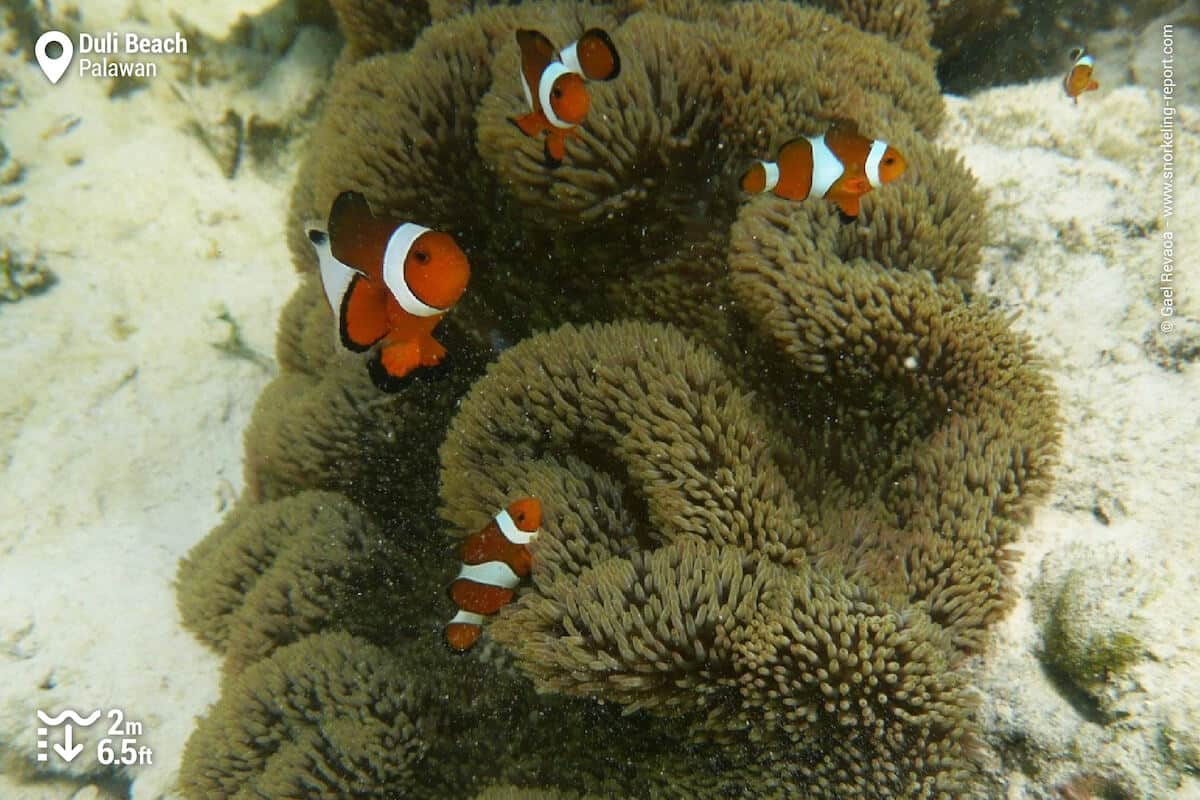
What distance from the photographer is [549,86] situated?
6.46 ft

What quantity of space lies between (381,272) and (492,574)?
2.76ft

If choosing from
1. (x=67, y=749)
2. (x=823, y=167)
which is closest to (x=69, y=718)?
(x=67, y=749)

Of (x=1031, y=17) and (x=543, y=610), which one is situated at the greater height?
(x=1031, y=17)

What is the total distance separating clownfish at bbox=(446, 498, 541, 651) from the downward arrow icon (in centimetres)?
244

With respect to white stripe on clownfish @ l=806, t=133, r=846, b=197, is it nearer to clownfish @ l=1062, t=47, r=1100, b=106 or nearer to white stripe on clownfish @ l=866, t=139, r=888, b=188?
white stripe on clownfish @ l=866, t=139, r=888, b=188

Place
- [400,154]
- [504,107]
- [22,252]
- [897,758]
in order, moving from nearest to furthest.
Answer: [897,758]
[504,107]
[400,154]
[22,252]

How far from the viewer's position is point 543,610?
1.78 metres

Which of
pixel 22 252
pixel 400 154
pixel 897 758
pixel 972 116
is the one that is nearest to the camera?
pixel 897 758

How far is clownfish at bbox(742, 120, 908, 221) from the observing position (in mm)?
1851

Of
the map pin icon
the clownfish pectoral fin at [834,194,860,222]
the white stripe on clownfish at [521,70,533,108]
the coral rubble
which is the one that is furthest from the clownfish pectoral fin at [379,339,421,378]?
the map pin icon

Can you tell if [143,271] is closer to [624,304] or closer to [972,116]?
[624,304]

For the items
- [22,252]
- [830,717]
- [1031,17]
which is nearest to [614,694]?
[830,717]

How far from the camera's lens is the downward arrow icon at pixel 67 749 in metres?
3.21

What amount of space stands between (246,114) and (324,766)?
410cm
